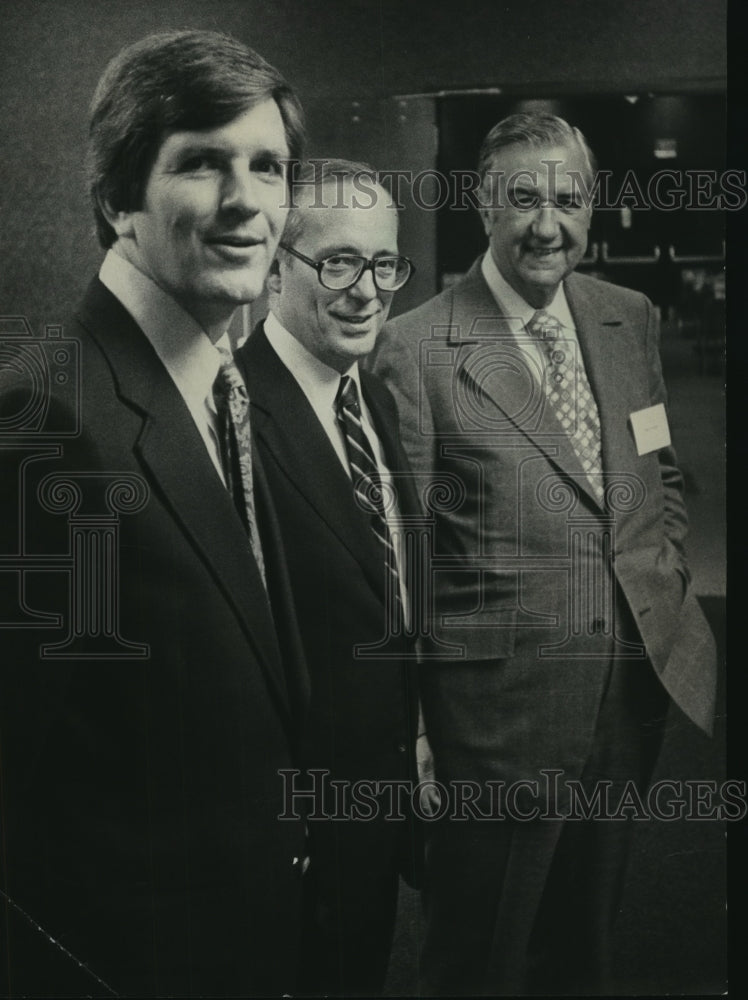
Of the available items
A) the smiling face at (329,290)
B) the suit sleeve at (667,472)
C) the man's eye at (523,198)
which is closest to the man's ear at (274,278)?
the smiling face at (329,290)

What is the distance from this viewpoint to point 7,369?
2580mm

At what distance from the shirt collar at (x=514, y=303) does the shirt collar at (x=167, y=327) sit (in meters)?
0.64

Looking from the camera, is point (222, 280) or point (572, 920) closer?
point (222, 280)

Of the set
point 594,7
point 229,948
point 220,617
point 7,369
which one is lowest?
point 229,948

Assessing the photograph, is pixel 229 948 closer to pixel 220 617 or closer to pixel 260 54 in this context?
pixel 220 617

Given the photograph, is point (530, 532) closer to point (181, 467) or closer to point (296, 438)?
point (296, 438)

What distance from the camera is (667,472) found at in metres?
2.66

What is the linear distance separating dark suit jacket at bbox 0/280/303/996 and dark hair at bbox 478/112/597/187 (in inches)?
33.6

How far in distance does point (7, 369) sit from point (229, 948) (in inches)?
54.1

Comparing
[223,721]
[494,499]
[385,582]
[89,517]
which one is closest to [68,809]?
[223,721]

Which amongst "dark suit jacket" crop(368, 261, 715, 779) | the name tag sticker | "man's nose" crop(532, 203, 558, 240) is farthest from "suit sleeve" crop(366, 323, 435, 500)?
the name tag sticker

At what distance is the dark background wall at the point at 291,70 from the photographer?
100 inches

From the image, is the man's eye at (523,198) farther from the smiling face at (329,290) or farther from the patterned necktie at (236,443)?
the patterned necktie at (236,443)

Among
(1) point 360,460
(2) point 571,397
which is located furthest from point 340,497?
(2) point 571,397
